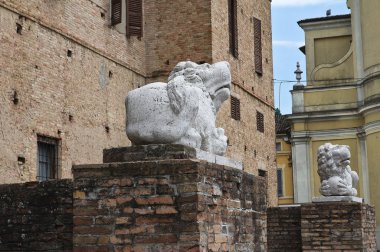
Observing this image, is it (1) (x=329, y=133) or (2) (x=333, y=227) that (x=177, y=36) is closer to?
(1) (x=329, y=133)

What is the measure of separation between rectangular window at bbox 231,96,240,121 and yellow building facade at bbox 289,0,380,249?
5327 millimetres

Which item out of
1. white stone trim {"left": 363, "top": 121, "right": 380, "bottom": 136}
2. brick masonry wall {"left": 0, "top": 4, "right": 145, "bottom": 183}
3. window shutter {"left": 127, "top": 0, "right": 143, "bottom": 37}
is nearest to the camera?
brick masonry wall {"left": 0, "top": 4, "right": 145, "bottom": 183}

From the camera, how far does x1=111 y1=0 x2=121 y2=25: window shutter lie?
16934mm

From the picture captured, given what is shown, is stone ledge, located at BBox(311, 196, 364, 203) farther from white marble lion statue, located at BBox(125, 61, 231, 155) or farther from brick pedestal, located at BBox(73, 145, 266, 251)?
brick pedestal, located at BBox(73, 145, 266, 251)

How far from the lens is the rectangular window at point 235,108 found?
20.0 meters

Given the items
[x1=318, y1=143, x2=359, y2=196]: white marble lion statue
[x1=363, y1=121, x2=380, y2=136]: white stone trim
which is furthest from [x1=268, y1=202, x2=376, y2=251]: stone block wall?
[x1=363, y1=121, x2=380, y2=136]: white stone trim

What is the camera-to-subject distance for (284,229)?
33.4ft

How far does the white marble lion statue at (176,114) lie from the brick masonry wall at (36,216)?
0.82m

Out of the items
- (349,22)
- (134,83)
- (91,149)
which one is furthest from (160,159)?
(349,22)

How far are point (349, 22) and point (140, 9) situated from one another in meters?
11.6

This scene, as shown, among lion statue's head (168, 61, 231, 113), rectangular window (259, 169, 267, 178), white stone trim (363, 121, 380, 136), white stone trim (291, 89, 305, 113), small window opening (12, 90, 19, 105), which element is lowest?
lion statue's head (168, 61, 231, 113)

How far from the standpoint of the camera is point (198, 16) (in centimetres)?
1841

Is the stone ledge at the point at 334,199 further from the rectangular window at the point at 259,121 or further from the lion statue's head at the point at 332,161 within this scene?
the rectangular window at the point at 259,121

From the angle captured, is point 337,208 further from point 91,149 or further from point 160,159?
point 91,149
